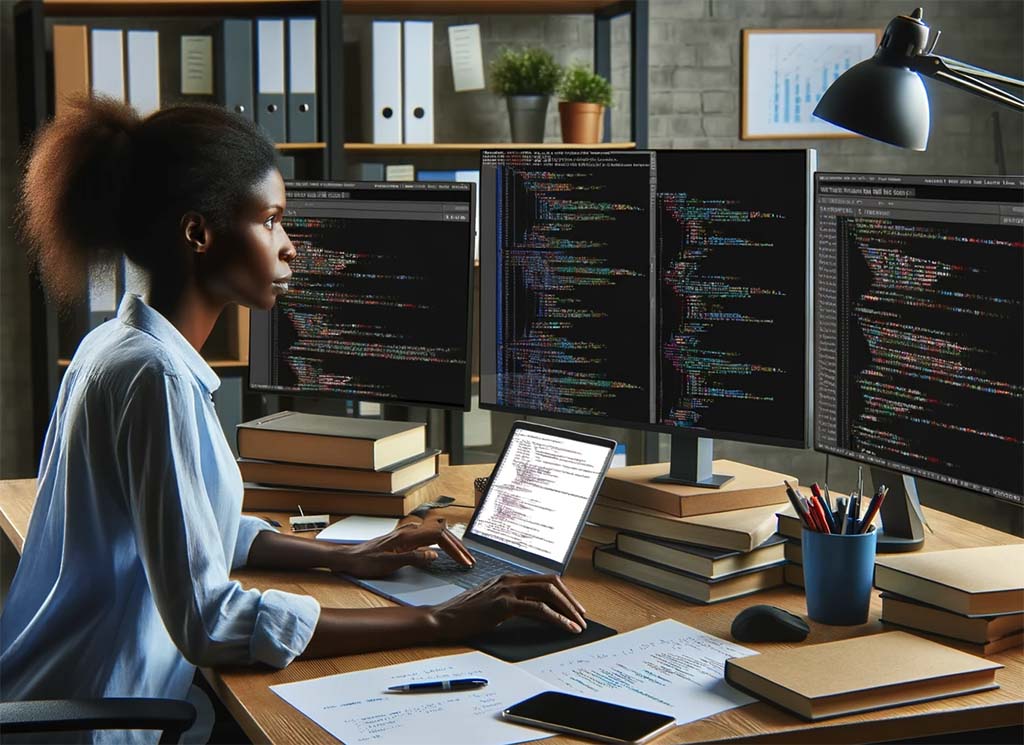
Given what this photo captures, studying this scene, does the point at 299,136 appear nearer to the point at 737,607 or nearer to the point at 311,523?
the point at 311,523

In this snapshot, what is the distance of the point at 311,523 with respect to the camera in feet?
5.93

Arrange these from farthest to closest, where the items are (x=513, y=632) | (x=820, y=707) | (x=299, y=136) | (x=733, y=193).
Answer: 1. (x=299, y=136)
2. (x=733, y=193)
3. (x=513, y=632)
4. (x=820, y=707)

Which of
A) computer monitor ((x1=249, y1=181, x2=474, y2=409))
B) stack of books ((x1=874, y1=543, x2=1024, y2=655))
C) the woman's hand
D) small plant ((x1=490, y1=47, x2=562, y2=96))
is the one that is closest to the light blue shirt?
the woman's hand

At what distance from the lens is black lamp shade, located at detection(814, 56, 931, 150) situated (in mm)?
1549

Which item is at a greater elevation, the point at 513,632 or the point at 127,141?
the point at 127,141

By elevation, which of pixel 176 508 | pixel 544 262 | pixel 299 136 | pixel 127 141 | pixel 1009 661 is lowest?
pixel 1009 661

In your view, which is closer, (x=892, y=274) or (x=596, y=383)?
(x=892, y=274)

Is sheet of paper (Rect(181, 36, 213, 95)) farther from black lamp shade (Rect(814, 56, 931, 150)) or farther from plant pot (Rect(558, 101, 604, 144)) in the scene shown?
black lamp shade (Rect(814, 56, 931, 150))

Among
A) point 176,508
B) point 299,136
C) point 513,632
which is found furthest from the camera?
point 299,136

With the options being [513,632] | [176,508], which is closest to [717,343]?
[513,632]

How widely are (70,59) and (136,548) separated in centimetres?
232

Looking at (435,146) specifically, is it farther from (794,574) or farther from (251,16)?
(794,574)

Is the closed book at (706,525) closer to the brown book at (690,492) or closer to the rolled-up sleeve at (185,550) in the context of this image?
the brown book at (690,492)

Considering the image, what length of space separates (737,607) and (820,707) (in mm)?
328
